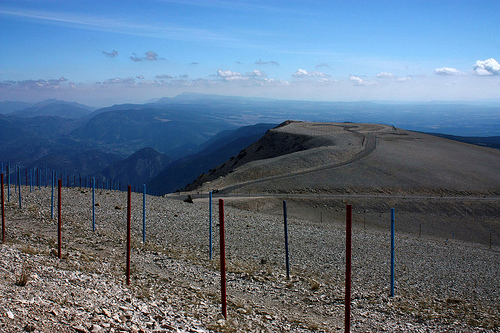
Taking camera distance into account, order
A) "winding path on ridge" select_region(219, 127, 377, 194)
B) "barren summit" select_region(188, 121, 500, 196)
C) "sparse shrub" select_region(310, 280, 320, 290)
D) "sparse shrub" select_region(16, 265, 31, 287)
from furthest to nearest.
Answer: "barren summit" select_region(188, 121, 500, 196) < "winding path on ridge" select_region(219, 127, 377, 194) < "sparse shrub" select_region(310, 280, 320, 290) < "sparse shrub" select_region(16, 265, 31, 287)

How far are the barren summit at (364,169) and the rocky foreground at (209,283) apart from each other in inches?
1050

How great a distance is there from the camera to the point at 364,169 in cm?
5184

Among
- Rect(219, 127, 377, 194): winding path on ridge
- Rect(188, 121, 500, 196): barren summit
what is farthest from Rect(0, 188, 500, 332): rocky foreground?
Rect(188, 121, 500, 196): barren summit

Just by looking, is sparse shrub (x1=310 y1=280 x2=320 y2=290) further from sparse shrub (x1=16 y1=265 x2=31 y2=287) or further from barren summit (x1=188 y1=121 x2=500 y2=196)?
barren summit (x1=188 y1=121 x2=500 y2=196)

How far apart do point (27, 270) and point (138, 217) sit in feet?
35.4

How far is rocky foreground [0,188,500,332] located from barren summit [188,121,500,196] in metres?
26.7

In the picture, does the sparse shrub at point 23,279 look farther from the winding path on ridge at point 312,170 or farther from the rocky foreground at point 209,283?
the winding path on ridge at point 312,170

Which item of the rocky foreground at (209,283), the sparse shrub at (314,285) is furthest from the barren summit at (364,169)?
the sparse shrub at (314,285)

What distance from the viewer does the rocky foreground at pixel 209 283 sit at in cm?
699

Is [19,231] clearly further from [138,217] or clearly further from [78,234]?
[138,217]

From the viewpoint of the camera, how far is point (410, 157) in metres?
60.9

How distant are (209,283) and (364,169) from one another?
145 ft

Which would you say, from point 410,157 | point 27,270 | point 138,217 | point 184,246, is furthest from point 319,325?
point 410,157

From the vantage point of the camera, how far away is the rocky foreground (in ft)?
22.9
